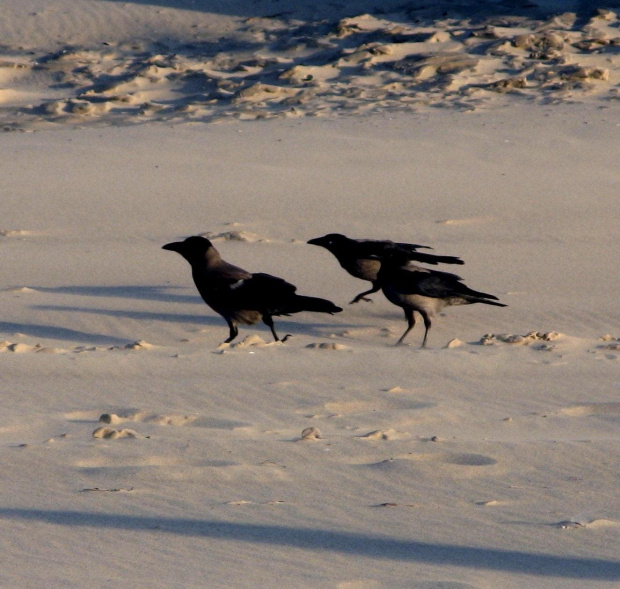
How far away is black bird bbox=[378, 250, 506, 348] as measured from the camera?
7.30 m

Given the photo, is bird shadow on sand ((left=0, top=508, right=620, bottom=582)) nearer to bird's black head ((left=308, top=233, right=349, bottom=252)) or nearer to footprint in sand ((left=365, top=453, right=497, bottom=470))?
footprint in sand ((left=365, top=453, right=497, bottom=470))

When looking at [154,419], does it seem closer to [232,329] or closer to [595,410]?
[595,410]

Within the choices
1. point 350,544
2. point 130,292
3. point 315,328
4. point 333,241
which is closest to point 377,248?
point 333,241

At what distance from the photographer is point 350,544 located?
355 cm

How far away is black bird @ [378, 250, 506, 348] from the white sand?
8.2 inches

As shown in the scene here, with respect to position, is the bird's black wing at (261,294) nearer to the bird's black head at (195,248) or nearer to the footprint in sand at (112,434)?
the bird's black head at (195,248)

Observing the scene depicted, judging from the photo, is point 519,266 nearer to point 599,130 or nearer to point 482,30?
point 599,130

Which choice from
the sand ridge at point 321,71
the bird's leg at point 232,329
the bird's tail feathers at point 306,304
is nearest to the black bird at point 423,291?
the bird's tail feathers at point 306,304

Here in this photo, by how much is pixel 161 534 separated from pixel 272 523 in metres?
0.36

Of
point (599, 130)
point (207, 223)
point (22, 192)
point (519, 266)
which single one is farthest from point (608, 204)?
point (22, 192)

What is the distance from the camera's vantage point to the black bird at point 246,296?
23.6 ft

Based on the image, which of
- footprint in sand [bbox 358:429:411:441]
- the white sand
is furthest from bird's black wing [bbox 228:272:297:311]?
footprint in sand [bbox 358:429:411:441]

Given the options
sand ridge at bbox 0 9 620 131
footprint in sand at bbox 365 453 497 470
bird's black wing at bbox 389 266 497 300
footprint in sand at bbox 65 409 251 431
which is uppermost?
footprint in sand at bbox 365 453 497 470

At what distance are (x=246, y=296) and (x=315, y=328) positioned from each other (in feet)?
2.28
